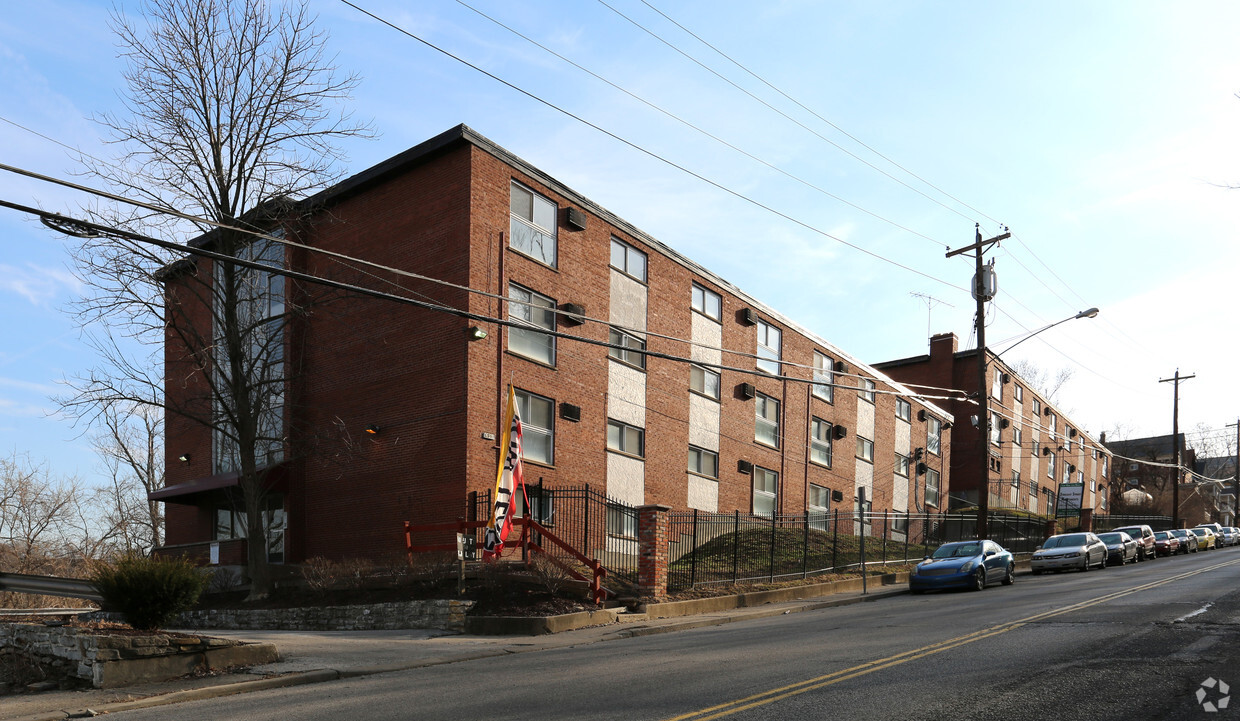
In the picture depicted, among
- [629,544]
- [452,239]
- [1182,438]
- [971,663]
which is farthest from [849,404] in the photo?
[1182,438]

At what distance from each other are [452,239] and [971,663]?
52.9ft

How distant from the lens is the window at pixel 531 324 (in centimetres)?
2448

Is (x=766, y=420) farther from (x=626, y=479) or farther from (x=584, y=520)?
(x=584, y=520)

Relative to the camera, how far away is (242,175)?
74.9ft

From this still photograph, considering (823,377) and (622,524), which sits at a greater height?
(823,377)

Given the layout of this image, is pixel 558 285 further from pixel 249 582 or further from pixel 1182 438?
pixel 1182 438

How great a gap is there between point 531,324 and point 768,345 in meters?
13.9

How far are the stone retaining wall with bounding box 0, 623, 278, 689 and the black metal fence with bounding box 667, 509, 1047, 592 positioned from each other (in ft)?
34.7

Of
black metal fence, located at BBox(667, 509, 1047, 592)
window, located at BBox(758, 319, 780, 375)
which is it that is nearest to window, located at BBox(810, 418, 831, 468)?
black metal fence, located at BBox(667, 509, 1047, 592)

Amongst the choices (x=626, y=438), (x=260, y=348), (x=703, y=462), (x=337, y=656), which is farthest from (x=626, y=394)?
(x=337, y=656)

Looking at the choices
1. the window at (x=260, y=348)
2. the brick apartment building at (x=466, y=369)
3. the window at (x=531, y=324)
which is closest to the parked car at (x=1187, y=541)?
the brick apartment building at (x=466, y=369)

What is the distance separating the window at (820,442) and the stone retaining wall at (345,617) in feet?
71.7

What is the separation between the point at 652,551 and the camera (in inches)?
794

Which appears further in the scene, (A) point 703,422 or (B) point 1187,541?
(B) point 1187,541
